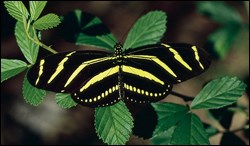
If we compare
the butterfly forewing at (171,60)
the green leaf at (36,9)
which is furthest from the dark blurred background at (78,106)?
the green leaf at (36,9)

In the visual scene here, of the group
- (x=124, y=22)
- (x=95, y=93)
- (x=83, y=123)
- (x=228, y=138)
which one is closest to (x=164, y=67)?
(x=95, y=93)

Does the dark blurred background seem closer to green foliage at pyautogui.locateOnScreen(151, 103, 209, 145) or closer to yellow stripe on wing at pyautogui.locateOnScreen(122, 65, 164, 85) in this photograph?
green foliage at pyautogui.locateOnScreen(151, 103, 209, 145)

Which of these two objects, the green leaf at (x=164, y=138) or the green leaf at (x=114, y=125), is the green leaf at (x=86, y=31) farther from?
the green leaf at (x=164, y=138)

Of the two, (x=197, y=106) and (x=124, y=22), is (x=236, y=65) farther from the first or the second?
(x=197, y=106)

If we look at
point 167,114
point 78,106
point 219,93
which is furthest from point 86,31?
point 78,106

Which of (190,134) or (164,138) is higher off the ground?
(190,134)

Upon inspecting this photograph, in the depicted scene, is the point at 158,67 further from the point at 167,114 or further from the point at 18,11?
the point at 18,11
